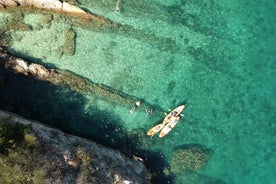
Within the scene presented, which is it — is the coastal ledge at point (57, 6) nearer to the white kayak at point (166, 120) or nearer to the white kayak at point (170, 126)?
the white kayak at point (166, 120)

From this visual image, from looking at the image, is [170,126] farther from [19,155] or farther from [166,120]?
[19,155]

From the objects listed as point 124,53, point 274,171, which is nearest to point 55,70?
point 124,53

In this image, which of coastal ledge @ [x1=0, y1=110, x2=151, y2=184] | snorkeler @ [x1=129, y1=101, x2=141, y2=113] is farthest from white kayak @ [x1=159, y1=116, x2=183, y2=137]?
coastal ledge @ [x1=0, y1=110, x2=151, y2=184]

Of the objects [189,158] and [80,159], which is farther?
[189,158]

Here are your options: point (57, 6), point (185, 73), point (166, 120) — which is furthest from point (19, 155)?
point (185, 73)

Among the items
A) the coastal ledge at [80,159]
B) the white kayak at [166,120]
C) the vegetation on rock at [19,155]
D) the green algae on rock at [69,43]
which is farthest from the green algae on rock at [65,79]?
the vegetation on rock at [19,155]

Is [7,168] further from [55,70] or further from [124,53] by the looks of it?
[124,53]

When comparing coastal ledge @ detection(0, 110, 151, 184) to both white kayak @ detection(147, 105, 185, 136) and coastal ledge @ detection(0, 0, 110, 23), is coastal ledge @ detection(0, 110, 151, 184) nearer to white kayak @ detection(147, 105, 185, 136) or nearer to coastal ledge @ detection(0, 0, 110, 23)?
white kayak @ detection(147, 105, 185, 136)
